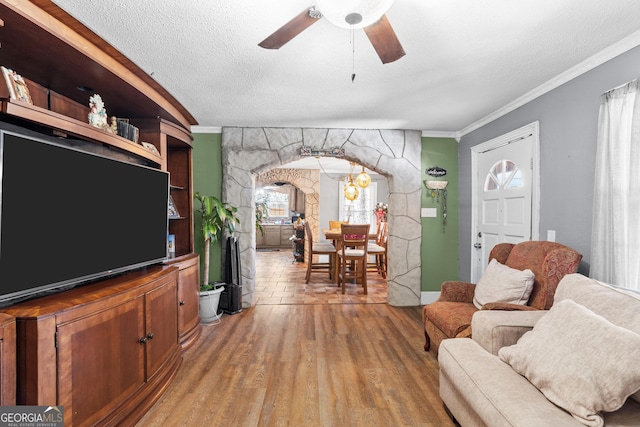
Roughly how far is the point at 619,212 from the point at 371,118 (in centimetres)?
233

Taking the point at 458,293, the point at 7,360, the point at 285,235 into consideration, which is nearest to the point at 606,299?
the point at 458,293

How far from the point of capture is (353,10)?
1108 mm

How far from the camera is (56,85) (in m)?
1.92

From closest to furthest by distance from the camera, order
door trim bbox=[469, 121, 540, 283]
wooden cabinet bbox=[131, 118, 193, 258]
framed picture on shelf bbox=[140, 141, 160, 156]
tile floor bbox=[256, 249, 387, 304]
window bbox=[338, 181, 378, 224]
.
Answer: framed picture on shelf bbox=[140, 141, 160, 156], door trim bbox=[469, 121, 540, 283], wooden cabinet bbox=[131, 118, 193, 258], tile floor bbox=[256, 249, 387, 304], window bbox=[338, 181, 378, 224]

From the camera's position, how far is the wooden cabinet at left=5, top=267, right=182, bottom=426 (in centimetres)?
122

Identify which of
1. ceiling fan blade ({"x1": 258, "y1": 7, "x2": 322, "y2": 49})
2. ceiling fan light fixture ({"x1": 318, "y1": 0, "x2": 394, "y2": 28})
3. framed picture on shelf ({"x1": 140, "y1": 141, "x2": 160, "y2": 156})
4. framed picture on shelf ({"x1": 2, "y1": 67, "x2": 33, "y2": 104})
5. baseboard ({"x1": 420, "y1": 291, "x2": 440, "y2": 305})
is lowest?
baseboard ({"x1": 420, "y1": 291, "x2": 440, "y2": 305})

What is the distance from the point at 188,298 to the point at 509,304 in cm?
262

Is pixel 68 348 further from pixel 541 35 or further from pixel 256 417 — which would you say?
pixel 541 35

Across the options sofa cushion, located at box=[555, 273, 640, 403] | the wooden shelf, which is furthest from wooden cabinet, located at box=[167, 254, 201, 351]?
sofa cushion, located at box=[555, 273, 640, 403]

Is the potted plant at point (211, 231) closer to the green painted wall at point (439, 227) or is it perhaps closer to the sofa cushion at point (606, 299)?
the green painted wall at point (439, 227)

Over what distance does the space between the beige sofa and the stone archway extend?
2305mm

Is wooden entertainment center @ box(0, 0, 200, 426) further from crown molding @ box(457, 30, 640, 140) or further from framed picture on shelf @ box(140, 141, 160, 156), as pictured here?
crown molding @ box(457, 30, 640, 140)

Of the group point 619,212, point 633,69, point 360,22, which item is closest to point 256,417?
point 360,22

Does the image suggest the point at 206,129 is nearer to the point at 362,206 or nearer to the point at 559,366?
the point at 559,366
